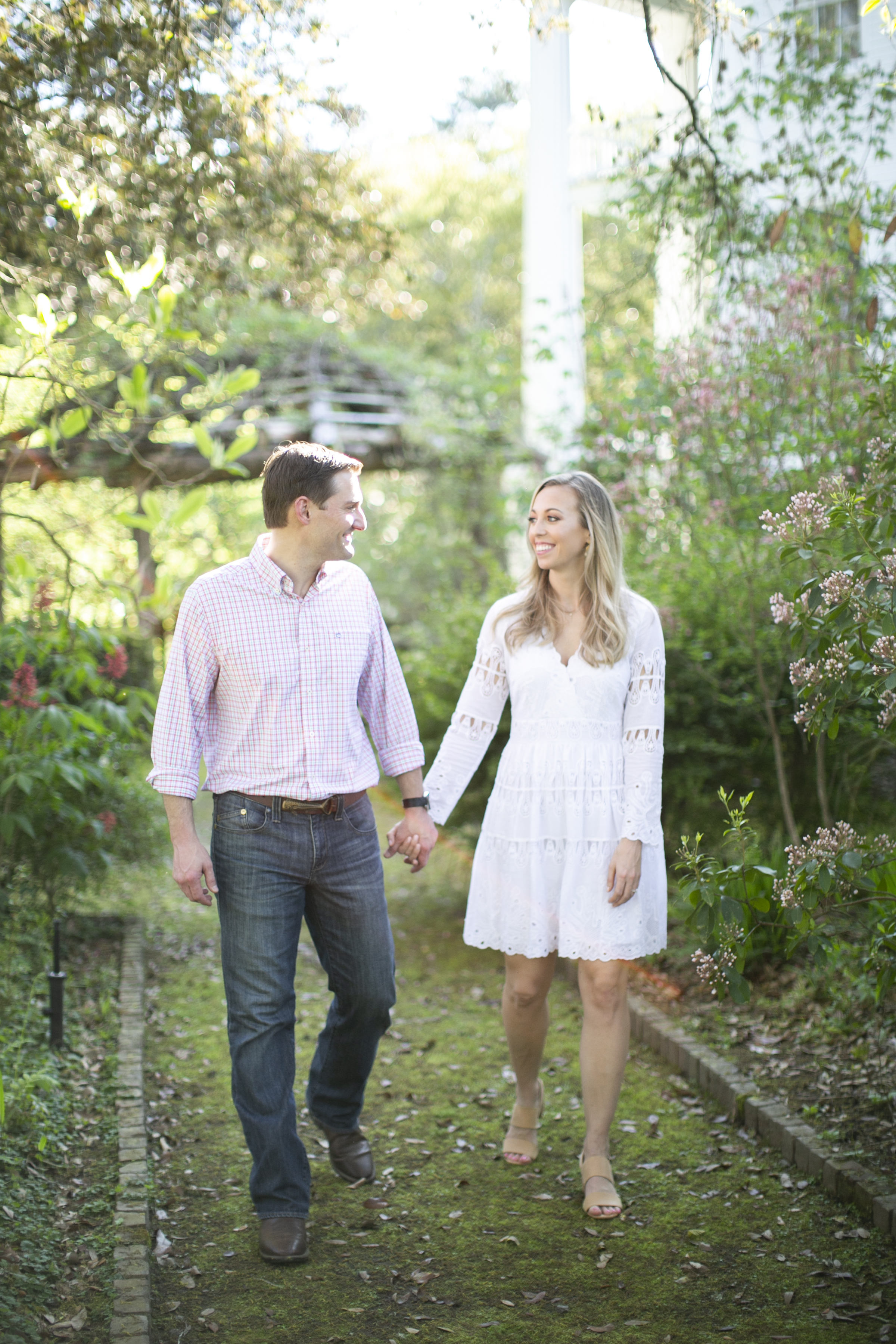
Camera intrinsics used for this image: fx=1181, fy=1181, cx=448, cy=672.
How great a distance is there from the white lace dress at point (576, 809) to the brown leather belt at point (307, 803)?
57 centimetres

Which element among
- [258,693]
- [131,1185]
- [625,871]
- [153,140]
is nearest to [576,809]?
[625,871]

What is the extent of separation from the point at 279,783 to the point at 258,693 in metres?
0.26

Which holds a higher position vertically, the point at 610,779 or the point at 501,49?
the point at 501,49

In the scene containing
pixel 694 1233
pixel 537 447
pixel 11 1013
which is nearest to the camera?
pixel 694 1233

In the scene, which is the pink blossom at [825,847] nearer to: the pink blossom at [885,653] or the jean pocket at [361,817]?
the pink blossom at [885,653]

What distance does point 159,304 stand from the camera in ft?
13.0

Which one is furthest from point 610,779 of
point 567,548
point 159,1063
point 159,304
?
point 159,1063

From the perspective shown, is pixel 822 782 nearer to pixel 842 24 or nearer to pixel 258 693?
pixel 258 693

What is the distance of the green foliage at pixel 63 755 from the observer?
460 cm

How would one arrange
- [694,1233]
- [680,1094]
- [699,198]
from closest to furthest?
[694,1233] → [680,1094] → [699,198]

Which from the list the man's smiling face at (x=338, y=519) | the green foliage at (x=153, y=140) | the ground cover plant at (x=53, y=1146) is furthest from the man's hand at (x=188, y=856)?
the green foliage at (x=153, y=140)

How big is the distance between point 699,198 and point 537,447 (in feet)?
23.9

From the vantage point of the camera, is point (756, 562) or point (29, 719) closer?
point (29, 719)

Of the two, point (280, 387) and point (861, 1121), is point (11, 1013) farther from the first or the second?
point (280, 387)
